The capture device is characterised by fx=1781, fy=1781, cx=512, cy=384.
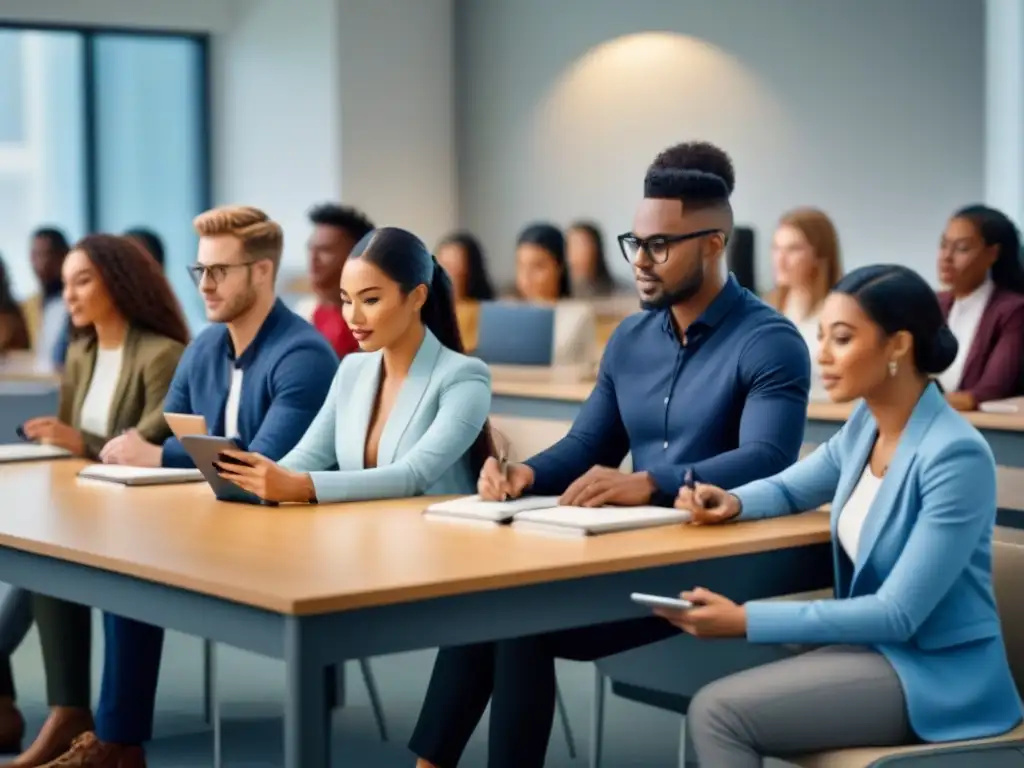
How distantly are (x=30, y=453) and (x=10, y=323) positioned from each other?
14.0ft

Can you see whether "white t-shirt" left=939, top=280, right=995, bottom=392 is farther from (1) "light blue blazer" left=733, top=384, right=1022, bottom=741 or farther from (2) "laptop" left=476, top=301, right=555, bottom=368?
(1) "light blue blazer" left=733, top=384, right=1022, bottom=741

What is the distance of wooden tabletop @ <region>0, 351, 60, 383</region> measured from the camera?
6.71m

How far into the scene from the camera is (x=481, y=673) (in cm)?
331

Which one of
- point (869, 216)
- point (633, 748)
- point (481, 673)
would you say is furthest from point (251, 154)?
point (481, 673)

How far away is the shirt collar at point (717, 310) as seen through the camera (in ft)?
11.2

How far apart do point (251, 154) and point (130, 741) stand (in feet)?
25.4

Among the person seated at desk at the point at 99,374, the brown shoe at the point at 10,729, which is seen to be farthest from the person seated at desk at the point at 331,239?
the brown shoe at the point at 10,729

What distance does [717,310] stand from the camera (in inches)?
134

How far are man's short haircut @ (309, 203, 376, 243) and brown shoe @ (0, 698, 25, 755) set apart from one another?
58.7 inches

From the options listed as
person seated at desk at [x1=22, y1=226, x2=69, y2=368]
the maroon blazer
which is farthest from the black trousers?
person seated at desk at [x1=22, y1=226, x2=69, y2=368]

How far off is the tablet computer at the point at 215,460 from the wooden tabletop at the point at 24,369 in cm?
342

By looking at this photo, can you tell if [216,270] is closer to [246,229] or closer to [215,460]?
[246,229]

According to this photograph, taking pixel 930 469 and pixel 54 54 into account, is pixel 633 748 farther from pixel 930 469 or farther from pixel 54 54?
pixel 54 54

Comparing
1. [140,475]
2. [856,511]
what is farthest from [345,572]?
[140,475]
